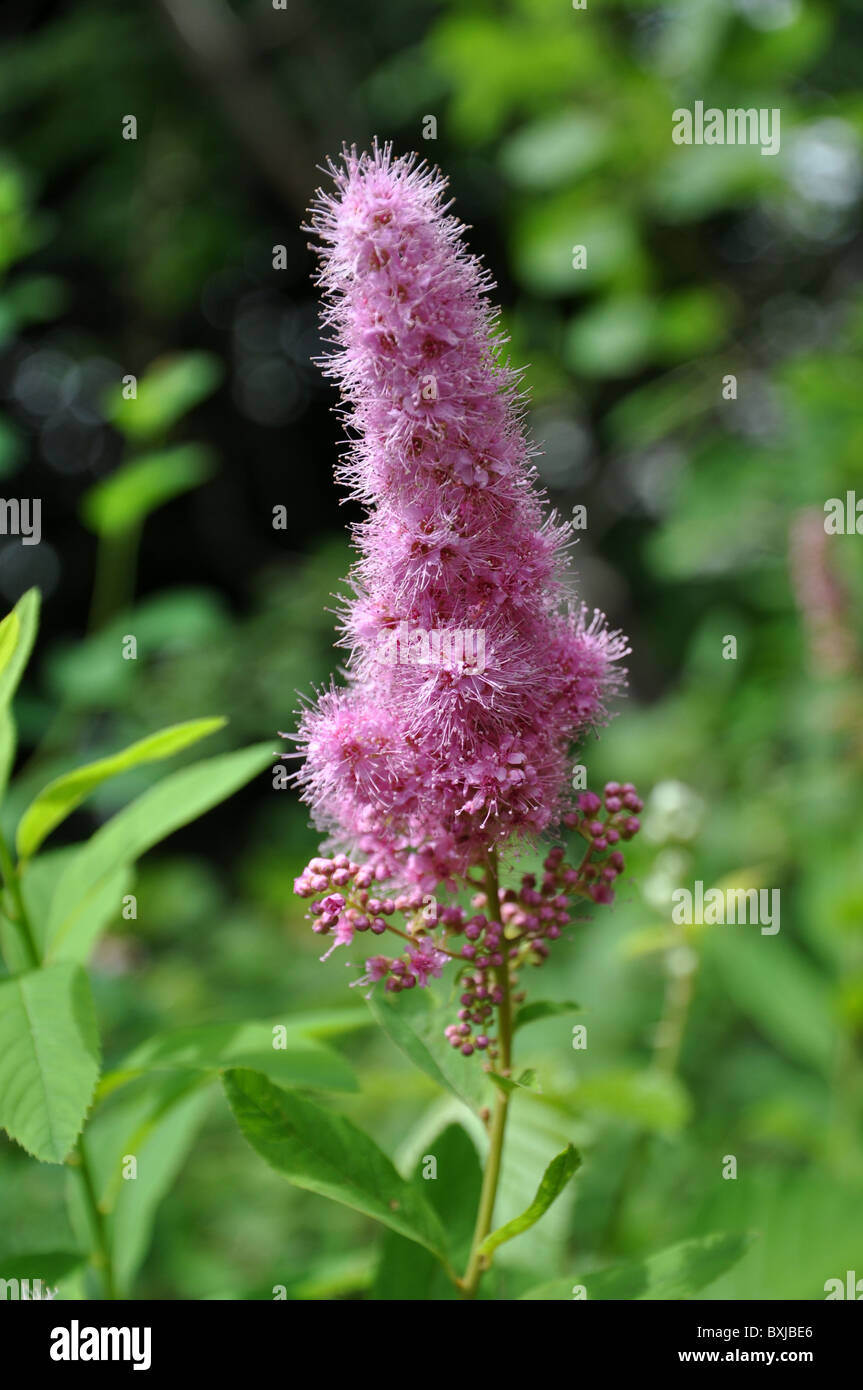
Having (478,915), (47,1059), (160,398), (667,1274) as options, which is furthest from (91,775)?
(160,398)

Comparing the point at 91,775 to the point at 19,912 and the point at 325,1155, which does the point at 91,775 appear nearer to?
the point at 19,912

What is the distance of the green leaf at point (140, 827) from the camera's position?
1538 mm

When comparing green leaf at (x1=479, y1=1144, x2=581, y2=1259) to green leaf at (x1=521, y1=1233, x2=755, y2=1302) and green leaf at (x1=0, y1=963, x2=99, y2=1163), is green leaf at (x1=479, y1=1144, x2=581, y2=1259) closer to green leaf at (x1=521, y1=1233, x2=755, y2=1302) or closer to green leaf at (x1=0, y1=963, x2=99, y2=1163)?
green leaf at (x1=521, y1=1233, x2=755, y2=1302)

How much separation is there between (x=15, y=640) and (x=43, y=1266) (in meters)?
0.88

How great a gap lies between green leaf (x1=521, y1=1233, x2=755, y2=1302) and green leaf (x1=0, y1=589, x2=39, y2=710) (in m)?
1.05

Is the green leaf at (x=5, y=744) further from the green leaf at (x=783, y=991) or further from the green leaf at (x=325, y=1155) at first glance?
the green leaf at (x=783, y=991)

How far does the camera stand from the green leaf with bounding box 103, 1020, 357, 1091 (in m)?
1.41

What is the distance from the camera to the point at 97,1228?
1520 mm

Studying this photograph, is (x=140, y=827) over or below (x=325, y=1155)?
over

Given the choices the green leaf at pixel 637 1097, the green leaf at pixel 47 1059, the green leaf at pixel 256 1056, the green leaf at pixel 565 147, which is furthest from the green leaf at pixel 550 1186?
the green leaf at pixel 565 147

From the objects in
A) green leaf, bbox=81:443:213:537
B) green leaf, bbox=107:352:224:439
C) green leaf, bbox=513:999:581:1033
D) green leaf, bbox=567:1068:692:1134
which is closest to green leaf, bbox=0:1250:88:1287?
green leaf, bbox=513:999:581:1033

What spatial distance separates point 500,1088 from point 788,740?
387 centimetres

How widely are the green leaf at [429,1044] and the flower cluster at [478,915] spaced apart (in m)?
0.02
